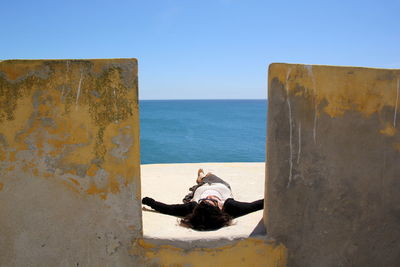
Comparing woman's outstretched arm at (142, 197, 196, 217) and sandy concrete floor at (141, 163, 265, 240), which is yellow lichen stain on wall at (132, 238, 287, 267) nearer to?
sandy concrete floor at (141, 163, 265, 240)

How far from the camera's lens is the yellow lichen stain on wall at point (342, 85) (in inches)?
101

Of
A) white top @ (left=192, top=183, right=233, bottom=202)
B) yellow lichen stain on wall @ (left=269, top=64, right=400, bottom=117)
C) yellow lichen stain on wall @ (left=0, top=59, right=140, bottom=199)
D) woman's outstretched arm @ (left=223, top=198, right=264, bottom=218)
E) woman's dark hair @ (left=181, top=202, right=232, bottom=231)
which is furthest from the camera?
white top @ (left=192, top=183, right=233, bottom=202)

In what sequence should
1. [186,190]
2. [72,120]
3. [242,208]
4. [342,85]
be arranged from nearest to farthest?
1. [72,120]
2. [342,85]
3. [242,208]
4. [186,190]

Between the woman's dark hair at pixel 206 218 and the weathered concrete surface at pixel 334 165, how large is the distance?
43cm

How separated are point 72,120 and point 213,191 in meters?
1.89

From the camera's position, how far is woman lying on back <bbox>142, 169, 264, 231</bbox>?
10.2ft

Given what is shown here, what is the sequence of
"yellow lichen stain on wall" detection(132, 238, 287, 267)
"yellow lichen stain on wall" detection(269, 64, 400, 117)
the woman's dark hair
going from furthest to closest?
the woman's dark hair → "yellow lichen stain on wall" detection(132, 238, 287, 267) → "yellow lichen stain on wall" detection(269, 64, 400, 117)

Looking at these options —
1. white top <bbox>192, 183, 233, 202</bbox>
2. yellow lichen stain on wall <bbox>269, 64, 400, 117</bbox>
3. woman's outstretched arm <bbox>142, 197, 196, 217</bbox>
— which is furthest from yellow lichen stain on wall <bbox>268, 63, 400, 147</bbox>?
white top <bbox>192, 183, 233, 202</bbox>

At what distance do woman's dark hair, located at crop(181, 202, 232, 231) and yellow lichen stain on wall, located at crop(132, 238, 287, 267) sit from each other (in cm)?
31

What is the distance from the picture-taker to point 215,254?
108 inches

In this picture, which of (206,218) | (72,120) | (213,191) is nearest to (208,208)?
(206,218)

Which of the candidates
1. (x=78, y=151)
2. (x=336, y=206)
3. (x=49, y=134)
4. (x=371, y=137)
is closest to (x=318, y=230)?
(x=336, y=206)

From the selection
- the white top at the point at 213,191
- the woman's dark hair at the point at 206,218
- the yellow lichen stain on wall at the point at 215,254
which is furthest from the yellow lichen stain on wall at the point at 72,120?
the white top at the point at 213,191

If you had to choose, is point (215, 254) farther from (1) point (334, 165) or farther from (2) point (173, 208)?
(1) point (334, 165)
